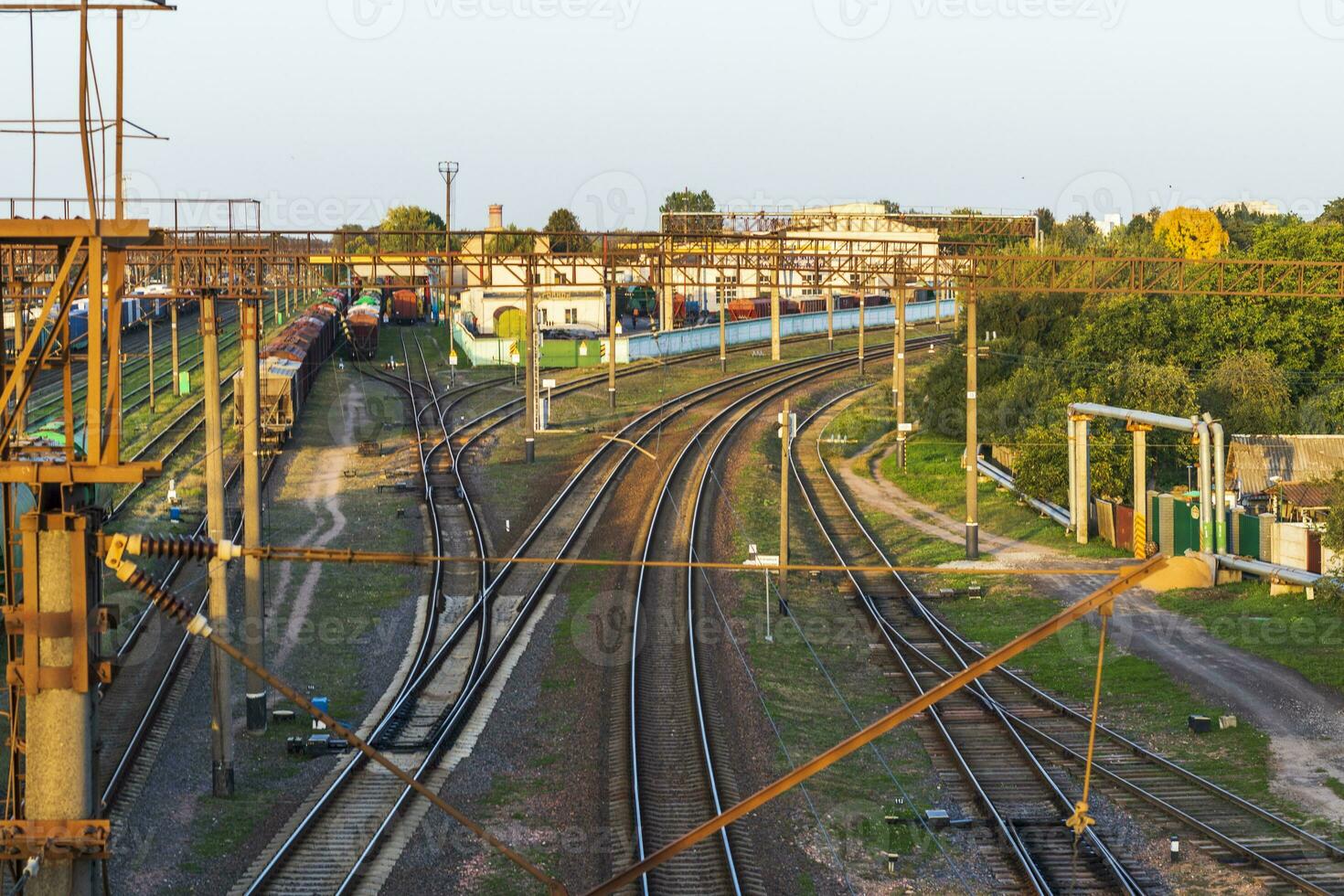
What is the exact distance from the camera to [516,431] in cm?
4550

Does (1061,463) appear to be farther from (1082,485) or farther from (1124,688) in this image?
(1124,688)

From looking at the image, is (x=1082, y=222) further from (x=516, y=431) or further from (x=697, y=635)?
(x=697, y=635)

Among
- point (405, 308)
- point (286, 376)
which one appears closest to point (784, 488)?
point (286, 376)

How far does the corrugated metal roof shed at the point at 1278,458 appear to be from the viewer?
Result: 1379 inches

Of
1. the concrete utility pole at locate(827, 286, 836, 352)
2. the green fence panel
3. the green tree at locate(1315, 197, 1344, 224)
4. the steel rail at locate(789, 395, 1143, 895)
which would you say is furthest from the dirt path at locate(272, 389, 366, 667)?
the green tree at locate(1315, 197, 1344, 224)

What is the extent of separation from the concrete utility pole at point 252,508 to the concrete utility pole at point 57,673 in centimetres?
1120

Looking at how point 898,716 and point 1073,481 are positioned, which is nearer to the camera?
point 898,716

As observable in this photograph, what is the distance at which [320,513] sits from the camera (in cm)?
3375

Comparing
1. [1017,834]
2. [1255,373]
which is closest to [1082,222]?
[1255,373]

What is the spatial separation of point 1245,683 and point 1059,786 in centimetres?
580

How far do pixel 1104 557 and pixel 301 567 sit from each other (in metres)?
17.3

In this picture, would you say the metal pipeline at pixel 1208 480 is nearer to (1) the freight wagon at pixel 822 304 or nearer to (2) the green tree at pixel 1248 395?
(2) the green tree at pixel 1248 395

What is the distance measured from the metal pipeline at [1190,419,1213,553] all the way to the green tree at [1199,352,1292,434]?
548 inches

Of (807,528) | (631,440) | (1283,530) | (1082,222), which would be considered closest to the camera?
(1283,530)
